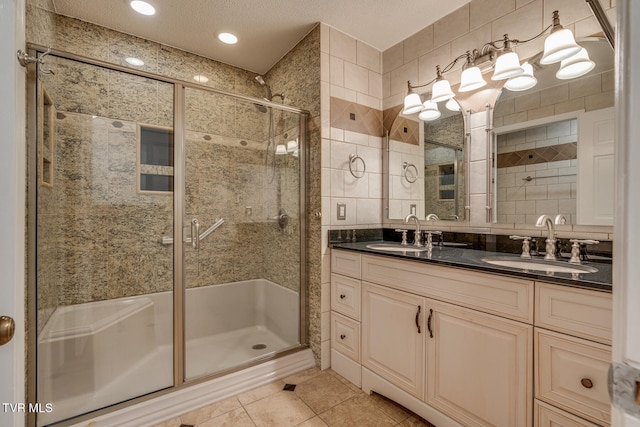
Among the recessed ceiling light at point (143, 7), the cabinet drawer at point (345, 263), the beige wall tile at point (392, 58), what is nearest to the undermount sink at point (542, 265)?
the cabinet drawer at point (345, 263)

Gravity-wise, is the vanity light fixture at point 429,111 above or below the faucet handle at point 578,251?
above

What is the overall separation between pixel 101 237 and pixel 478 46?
9.02ft

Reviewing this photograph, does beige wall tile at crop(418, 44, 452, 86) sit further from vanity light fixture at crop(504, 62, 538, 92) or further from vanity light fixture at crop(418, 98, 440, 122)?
vanity light fixture at crop(504, 62, 538, 92)

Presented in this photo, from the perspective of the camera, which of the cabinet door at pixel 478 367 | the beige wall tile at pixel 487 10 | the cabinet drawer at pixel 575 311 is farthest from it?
the beige wall tile at pixel 487 10

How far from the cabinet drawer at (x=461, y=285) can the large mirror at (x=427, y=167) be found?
0.67m

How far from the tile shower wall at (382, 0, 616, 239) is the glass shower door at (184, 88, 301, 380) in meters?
0.91

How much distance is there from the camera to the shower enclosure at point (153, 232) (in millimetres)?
1461

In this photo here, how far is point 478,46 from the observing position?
5.91 feet

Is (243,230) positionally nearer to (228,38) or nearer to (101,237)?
(101,237)

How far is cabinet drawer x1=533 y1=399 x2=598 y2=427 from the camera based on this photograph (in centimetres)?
98

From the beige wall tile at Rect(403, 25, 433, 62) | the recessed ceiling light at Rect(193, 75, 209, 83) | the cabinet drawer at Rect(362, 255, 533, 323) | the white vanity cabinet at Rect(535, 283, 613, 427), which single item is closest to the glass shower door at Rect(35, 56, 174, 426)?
the recessed ceiling light at Rect(193, 75, 209, 83)

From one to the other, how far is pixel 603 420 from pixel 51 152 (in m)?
2.58
